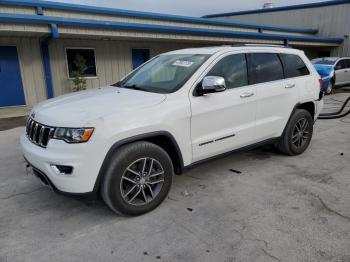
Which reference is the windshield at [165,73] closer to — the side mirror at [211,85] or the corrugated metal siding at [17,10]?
the side mirror at [211,85]

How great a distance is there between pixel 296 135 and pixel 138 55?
9622 mm

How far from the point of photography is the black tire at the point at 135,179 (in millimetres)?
3008

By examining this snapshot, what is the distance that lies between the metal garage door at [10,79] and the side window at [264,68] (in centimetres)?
889

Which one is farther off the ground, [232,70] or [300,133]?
[232,70]

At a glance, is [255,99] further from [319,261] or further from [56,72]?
[56,72]

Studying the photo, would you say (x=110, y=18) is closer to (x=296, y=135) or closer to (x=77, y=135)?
(x=296, y=135)

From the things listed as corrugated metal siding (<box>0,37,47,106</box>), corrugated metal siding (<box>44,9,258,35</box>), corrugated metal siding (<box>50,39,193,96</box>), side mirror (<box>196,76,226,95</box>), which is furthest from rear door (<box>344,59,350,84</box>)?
side mirror (<box>196,76,226,95</box>)

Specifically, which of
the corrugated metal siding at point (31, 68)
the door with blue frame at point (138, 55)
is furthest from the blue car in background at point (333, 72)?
the corrugated metal siding at point (31, 68)

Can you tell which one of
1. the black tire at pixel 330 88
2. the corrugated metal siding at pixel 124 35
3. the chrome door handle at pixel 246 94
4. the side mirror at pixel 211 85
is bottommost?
the black tire at pixel 330 88

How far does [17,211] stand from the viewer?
3.48 m

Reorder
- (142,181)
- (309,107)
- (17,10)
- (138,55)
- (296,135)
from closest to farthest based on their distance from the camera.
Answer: (142,181) → (296,135) → (309,107) → (17,10) → (138,55)

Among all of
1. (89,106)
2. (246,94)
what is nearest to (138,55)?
(246,94)

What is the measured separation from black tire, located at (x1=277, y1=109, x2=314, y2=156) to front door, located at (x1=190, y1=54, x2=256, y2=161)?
0.93m

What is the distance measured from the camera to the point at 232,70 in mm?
4016
